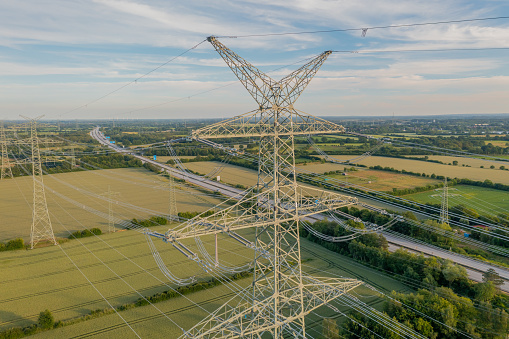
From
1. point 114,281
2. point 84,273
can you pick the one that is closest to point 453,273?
point 114,281

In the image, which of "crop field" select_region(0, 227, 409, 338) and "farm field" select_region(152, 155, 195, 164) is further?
"farm field" select_region(152, 155, 195, 164)

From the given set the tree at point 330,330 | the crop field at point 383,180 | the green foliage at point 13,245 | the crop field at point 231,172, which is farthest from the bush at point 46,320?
the crop field at point 383,180

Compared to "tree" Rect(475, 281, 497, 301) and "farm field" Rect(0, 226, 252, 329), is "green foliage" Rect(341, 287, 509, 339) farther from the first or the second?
"farm field" Rect(0, 226, 252, 329)

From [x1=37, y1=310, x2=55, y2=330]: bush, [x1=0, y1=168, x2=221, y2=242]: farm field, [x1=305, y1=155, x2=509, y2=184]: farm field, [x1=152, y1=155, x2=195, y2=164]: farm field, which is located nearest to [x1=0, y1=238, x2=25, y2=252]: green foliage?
[x1=0, y1=168, x2=221, y2=242]: farm field

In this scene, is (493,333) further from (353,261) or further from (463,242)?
(463,242)

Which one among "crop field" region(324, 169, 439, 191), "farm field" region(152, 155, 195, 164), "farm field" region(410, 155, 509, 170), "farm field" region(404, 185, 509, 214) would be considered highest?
"farm field" region(152, 155, 195, 164)

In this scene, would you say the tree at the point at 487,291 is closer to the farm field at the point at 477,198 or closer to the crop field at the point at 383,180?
the farm field at the point at 477,198
